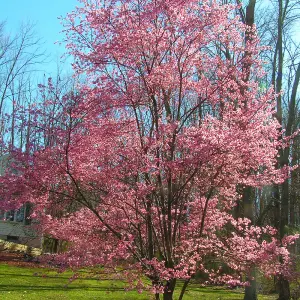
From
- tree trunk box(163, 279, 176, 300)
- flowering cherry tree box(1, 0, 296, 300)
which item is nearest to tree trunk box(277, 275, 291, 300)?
flowering cherry tree box(1, 0, 296, 300)

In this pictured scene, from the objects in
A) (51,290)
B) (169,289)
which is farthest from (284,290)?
(169,289)

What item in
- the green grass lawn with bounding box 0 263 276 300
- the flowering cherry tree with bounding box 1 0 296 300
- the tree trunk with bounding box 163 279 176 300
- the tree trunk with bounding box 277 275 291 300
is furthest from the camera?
the tree trunk with bounding box 277 275 291 300

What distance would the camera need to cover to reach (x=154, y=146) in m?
5.00

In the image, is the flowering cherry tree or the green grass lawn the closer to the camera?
the flowering cherry tree

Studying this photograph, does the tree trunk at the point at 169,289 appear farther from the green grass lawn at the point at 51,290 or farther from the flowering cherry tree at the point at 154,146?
the green grass lawn at the point at 51,290

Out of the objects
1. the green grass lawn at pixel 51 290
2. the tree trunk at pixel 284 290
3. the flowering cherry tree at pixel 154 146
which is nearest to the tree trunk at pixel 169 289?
the flowering cherry tree at pixel 154 146

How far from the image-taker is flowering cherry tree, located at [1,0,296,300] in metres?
4.83

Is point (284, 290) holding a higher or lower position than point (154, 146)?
lower

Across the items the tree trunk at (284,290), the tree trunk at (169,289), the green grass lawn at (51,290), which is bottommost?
the green grass lawn at (51,290)

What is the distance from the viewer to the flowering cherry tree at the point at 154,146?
4828 mm

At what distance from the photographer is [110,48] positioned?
5.11m

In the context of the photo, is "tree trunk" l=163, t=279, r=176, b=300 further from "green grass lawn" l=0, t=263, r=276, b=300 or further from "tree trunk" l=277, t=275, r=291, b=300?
"tree trunk" l=277, t=275, r=291, b=300

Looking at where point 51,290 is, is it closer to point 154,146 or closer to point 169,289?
point 169,289

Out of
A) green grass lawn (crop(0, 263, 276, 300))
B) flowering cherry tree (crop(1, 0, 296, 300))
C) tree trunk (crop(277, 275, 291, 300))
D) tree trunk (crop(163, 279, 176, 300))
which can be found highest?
flowering cherry tree (crop(1, 0, 296, 300))
